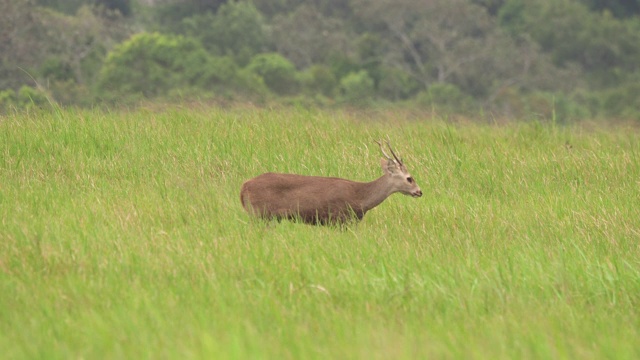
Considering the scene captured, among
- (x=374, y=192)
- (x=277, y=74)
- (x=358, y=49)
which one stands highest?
(x=374, y=192)

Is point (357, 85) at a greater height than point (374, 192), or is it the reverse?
point (374, 192)

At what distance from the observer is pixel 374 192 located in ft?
24.7

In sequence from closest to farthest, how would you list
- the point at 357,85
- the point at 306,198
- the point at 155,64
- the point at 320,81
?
the point at 306,198, the point at 155,64, the point at 357,85, the point at 320,81

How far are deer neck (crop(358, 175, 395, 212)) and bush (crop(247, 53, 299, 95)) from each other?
2326 cm

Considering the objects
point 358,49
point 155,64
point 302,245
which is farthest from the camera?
point 358,49

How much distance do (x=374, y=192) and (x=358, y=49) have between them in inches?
1042

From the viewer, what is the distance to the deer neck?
24.7 ft

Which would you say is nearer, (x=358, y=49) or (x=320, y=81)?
(x=320, y=81)

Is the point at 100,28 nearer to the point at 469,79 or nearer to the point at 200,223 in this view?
the point at 469,79

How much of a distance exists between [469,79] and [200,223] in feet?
91.7

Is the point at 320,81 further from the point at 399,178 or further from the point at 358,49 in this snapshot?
the point at 399,178

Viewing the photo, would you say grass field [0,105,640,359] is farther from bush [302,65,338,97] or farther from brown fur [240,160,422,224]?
bush [302,65,338,97]

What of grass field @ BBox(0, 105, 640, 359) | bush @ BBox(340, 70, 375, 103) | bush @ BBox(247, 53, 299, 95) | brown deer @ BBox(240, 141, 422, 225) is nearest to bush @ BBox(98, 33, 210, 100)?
bush @ BBox(247, 53, 299, 95)

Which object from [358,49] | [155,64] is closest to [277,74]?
[358,49]
